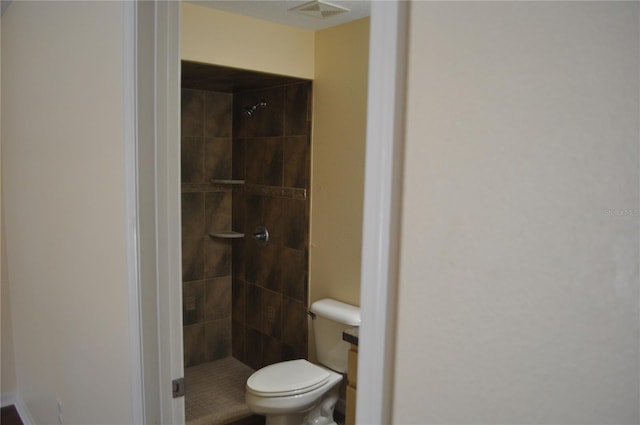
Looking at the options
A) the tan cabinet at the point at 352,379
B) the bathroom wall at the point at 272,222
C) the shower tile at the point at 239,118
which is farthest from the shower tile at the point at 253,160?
the tan cabinet at the point at 352,379

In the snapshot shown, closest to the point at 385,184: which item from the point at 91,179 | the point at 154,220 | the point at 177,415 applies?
the point at 154,220

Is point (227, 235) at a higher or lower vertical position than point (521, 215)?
lower

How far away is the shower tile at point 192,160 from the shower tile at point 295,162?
0.75 meters

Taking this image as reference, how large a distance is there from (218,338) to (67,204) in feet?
6.81

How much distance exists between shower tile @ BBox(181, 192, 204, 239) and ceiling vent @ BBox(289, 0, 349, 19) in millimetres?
1602

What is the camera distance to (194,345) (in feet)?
11.9

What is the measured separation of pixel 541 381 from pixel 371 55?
0.42m

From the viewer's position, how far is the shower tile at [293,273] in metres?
3.05

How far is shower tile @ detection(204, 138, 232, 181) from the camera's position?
3555mm

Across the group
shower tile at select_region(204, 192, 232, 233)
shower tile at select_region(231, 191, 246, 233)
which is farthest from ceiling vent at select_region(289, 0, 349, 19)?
shower tile at select_region(204, 192, 232, 233)

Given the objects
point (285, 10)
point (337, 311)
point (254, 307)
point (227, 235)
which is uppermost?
point (285, 10)

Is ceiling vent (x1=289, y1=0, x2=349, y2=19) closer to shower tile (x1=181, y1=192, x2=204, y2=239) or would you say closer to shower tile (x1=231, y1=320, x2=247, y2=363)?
shower tile (x1=181, y1=192, x2=204, y2=239)

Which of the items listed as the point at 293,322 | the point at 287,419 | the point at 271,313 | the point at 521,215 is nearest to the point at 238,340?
the point at 271,313

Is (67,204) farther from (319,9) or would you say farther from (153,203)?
(319,9)
